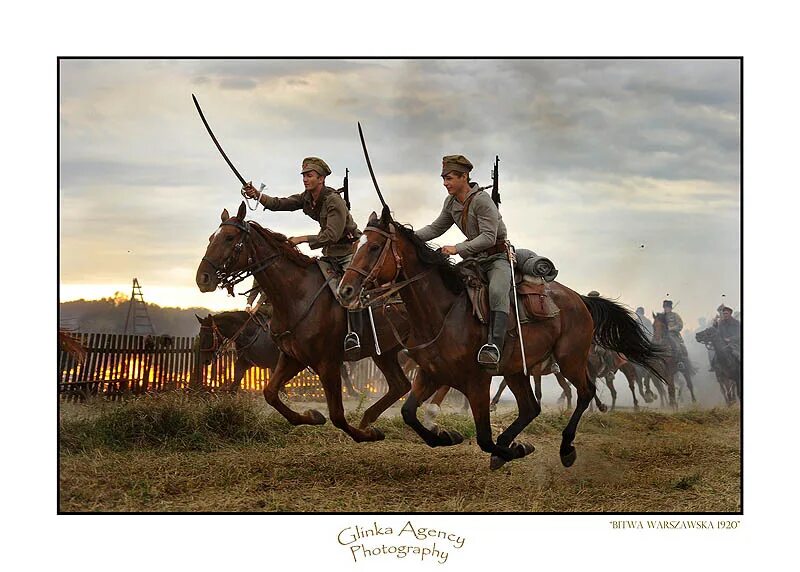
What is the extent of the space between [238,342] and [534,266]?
6.37 m

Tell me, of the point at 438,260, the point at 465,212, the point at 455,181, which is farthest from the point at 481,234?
the point at 455,181

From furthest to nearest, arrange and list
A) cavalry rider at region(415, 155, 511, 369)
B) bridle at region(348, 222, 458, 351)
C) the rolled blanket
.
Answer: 1. the rolled blanket
2. cavalry rider at region(415, 155, 511, 369)
3. bridle at region(348, 222, 458, 351)

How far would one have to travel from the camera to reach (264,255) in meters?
9.50

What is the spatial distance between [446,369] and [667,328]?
657cm

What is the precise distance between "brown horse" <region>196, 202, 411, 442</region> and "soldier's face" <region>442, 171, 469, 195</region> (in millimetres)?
1799

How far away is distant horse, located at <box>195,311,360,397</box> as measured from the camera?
511 inches

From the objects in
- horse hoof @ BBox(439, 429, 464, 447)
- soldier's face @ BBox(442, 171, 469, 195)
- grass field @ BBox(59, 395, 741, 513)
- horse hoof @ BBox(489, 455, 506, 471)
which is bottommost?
grass field @ BBox(59, 395, 741, 513)

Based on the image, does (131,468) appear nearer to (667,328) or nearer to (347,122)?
(347,122)

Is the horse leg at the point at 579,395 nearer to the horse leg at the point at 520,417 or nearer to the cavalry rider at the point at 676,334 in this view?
the horse leg at the point at 520,417

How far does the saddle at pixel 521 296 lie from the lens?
878 cm

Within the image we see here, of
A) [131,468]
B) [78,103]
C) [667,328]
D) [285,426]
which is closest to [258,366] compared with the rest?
[285,426]

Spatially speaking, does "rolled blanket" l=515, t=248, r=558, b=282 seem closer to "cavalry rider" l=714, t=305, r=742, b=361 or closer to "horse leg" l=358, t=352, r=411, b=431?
"horse leg" l=358, t=352, r=411, b=431

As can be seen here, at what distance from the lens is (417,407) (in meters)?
8.88

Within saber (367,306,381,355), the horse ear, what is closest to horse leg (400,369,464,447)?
saber (367,306,381,355)
